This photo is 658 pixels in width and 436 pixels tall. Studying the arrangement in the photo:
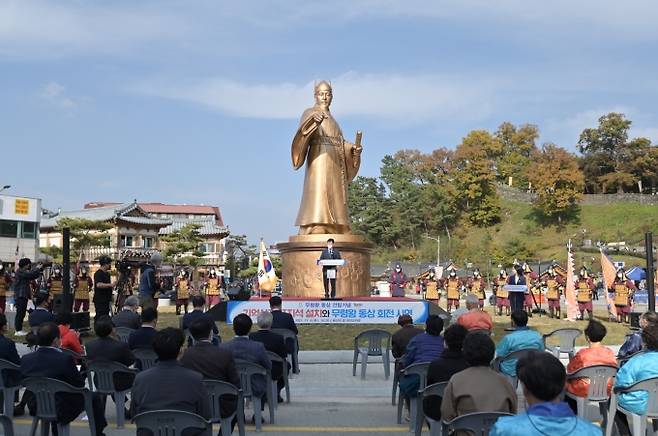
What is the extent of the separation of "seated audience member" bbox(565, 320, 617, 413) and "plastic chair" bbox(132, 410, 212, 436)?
3395 mm

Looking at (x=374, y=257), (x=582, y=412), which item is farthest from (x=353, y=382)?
(x=374, y=257)

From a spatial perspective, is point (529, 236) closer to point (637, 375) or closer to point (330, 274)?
point (330, 274)

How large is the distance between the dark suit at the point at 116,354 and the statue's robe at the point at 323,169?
14.1 meters

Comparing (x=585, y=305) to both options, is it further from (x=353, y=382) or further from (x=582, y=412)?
(x=582, y=412)

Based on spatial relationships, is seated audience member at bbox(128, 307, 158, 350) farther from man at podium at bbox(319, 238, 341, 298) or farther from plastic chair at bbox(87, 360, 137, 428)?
man at podium at bbox(319, 238, 341, 298)

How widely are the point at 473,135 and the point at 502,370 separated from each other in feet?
251

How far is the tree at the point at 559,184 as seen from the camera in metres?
71.2

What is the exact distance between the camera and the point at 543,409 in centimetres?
306

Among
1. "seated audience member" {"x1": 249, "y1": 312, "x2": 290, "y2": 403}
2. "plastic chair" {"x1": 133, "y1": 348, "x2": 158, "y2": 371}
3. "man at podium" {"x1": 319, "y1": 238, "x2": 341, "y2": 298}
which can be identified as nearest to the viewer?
"plastic chair" {"x1": 133, "y1": 348, "x2": 158, "y2": 371}

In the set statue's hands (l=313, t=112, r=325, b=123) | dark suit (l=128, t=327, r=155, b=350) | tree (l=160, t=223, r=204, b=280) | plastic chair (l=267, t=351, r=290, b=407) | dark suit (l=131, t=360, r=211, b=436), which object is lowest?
plastic chair (l=267, t=351, r=290, b=407)

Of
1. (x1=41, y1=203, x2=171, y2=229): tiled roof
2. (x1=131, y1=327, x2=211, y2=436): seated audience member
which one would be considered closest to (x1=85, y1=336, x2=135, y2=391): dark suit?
(x1=131, y1=327, x2=211, y2=436): seated audience member

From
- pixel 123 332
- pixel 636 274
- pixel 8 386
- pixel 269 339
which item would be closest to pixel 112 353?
pixel 8 386

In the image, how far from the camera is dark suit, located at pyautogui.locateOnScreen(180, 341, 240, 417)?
568 centimetres

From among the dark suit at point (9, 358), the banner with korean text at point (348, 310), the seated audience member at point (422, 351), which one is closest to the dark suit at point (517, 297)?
the banner with korean text at point (348, 310)
